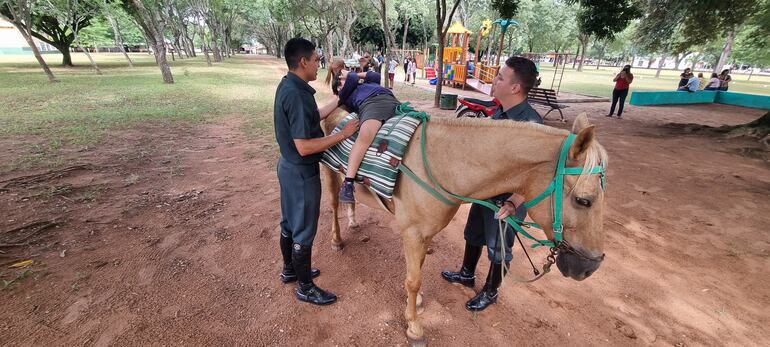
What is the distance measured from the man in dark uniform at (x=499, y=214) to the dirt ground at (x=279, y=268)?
0.14 m

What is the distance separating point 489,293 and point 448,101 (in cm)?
1059

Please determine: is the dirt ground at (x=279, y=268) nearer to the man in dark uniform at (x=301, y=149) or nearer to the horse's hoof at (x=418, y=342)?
the horse's hoof at (x=418, y=342)

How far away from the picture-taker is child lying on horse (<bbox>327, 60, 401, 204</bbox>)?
2482 millimetres

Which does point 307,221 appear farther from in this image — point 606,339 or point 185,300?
point 606,339

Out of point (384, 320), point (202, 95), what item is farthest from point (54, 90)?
point (384, 320)

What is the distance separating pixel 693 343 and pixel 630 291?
63 cm

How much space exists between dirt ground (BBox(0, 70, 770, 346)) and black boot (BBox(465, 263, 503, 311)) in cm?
8

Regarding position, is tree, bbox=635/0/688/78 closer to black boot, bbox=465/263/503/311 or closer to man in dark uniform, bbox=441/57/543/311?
man in dark uniform, bbox=441/57/543/311

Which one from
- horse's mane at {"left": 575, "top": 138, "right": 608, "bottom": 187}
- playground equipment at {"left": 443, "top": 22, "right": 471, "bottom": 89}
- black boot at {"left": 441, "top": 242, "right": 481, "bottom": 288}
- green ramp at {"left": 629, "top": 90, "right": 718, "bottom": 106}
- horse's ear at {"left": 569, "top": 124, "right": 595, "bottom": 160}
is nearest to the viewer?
horse's ear at {"left": 569, "top": 124, "right": 595, "bottom": 160}

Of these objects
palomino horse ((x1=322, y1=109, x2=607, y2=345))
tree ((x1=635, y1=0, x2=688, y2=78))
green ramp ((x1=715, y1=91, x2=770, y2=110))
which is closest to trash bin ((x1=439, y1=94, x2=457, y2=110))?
tree ((x1=635, y1=0, x2=688, y2=78))

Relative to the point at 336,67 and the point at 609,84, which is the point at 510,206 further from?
the point at 609,84

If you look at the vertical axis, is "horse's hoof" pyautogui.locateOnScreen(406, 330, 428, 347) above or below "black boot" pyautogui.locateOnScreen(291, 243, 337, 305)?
below

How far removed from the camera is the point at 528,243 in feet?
13.5

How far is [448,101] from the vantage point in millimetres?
12711
